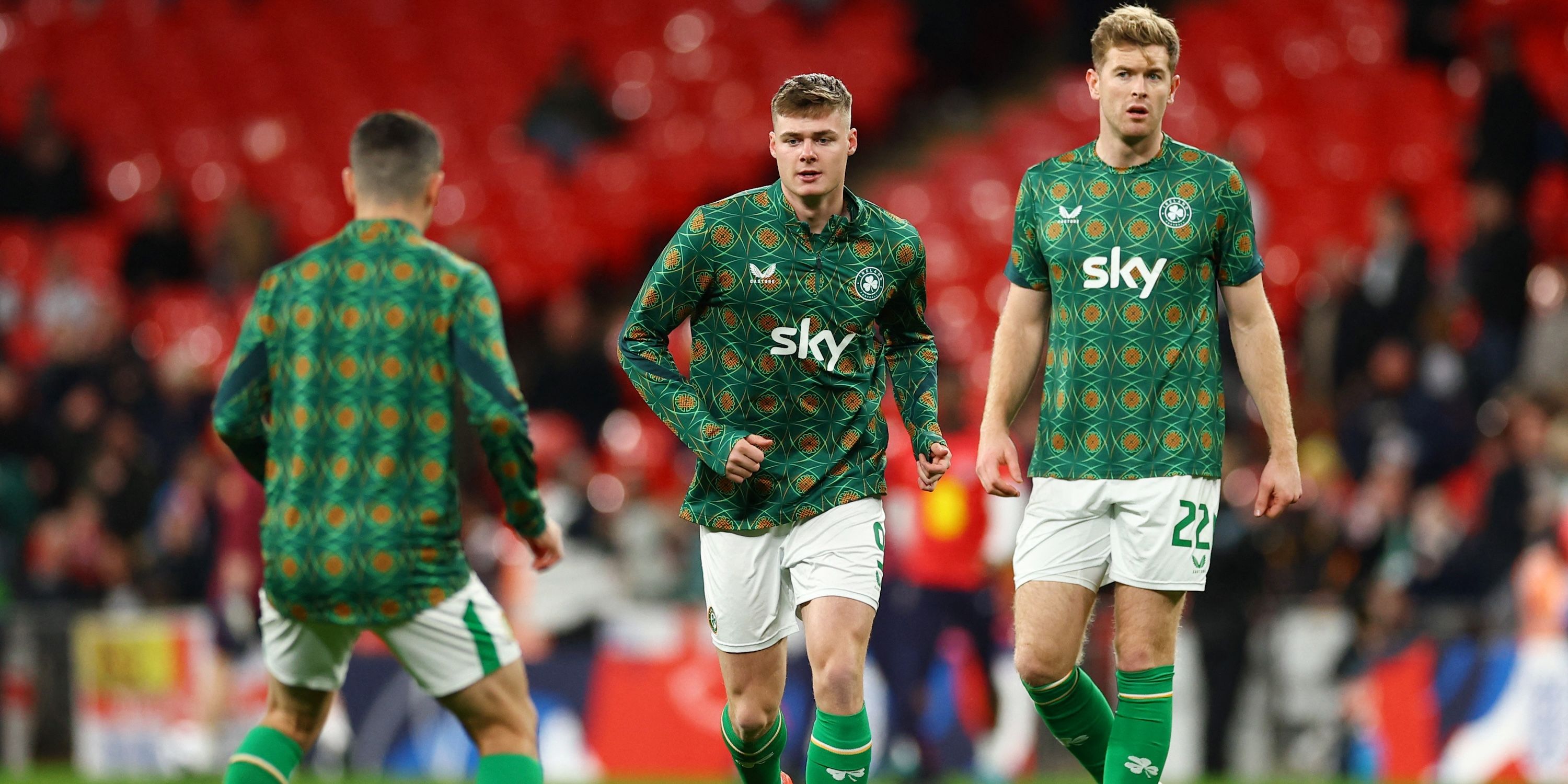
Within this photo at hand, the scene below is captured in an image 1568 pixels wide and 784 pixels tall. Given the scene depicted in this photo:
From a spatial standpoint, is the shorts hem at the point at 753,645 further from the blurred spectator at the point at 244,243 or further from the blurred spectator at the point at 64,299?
the blurred spectator at the point at 64,299

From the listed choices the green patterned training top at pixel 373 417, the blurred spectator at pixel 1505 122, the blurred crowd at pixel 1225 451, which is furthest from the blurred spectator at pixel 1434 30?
the green patterned training top at pixel 373 417

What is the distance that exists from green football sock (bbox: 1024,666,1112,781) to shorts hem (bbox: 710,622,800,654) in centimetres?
83

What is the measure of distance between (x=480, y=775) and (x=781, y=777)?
4.87 feet

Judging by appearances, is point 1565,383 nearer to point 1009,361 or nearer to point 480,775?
point 1009,361

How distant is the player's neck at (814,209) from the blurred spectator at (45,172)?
13.3 meters

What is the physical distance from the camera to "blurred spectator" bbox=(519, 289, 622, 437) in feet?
48.6

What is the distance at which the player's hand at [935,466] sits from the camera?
6.25 metres

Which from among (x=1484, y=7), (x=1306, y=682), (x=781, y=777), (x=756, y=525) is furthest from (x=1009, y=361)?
(x=1484, y=7)

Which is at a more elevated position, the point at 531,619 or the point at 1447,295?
A: the point at 1447,295

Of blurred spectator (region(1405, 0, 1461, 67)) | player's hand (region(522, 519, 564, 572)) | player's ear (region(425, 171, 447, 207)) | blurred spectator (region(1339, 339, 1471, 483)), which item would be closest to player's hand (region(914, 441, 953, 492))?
player's hand (region(522, 519, 564, 572))

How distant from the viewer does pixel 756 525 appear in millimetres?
6406

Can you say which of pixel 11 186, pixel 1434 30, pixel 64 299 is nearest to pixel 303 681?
pixel 64 299

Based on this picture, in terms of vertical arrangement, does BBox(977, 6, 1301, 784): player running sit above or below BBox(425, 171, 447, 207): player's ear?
below

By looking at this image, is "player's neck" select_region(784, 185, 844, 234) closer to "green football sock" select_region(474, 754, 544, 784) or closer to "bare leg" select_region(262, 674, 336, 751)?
"green football sock" select_region(474, 754, 544, 784)
